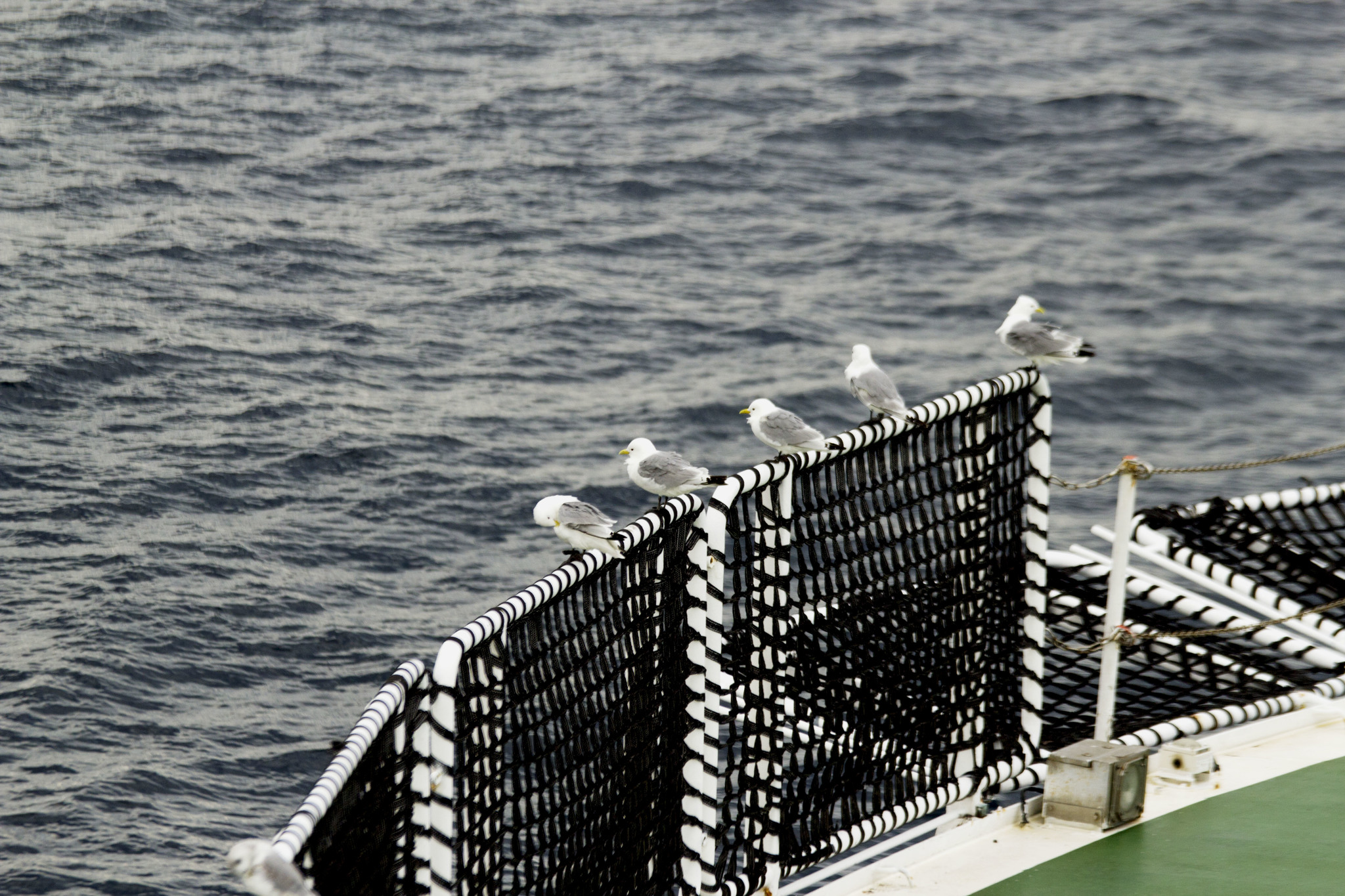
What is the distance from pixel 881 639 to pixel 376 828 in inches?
97.2

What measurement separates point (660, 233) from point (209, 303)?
21.2 ft

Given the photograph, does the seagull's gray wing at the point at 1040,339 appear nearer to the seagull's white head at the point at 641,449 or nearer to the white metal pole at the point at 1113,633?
the white metal pole at the point at 1113,633

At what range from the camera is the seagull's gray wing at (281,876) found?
9.98 feet

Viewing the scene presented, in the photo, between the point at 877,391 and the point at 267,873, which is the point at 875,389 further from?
the point at 267,873

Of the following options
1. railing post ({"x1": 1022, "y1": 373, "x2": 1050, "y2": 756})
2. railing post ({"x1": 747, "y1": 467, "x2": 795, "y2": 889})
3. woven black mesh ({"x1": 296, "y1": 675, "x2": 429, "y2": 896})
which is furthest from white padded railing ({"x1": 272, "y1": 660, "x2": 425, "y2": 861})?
railing post ({"x1": 1022, "y1": 373, "x2": 1050, "y2": 756})

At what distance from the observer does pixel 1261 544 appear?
354 inches

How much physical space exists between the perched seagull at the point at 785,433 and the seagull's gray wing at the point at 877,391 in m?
0.41

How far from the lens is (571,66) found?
1113 inches

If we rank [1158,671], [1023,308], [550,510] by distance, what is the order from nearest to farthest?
[550,510], [1158,671], [1023,308]

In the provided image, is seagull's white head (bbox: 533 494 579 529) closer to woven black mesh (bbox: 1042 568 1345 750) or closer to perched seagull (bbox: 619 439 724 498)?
perched seagull (bbox: 619 439 724 498)

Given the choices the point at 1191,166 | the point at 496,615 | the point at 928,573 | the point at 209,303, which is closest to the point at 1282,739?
the point at 928,573

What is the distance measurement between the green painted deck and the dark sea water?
6.62 meters

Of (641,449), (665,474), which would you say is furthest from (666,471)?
(641,449)

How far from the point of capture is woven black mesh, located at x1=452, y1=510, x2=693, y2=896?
418cm
